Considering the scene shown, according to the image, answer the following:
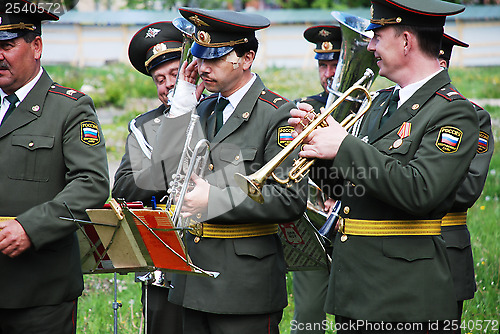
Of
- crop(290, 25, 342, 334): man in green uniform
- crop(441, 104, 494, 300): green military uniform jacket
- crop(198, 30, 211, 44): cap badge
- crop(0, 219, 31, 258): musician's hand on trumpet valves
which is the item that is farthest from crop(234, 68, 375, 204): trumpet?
crop(290, 25, 342, 334): man in green uniform

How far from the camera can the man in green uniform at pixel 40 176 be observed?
3.59m

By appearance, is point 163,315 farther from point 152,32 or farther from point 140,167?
point 152,32

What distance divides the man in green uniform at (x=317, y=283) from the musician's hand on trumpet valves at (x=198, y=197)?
225 centimetres

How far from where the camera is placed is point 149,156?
4.62 m

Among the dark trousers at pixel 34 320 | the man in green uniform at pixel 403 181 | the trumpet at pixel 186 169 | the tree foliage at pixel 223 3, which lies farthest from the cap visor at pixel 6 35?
the tree foliage at pixel 223 3

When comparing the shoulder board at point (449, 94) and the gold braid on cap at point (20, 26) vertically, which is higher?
the shoulder board at point (449, 94)

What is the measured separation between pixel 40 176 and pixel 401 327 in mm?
2037

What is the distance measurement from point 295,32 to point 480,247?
65.3 feet

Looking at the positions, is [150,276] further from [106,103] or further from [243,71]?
[106,103]

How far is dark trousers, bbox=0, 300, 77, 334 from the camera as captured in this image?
3623mm

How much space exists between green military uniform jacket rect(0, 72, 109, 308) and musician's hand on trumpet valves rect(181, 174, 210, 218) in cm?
47

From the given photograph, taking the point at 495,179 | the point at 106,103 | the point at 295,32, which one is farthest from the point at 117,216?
the point at 295,32

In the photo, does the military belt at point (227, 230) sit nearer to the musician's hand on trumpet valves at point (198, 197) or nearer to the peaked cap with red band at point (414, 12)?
the musician's hand on trumpet valves at point (198, 197)

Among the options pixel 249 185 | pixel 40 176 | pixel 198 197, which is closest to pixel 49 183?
pixel 40 176
